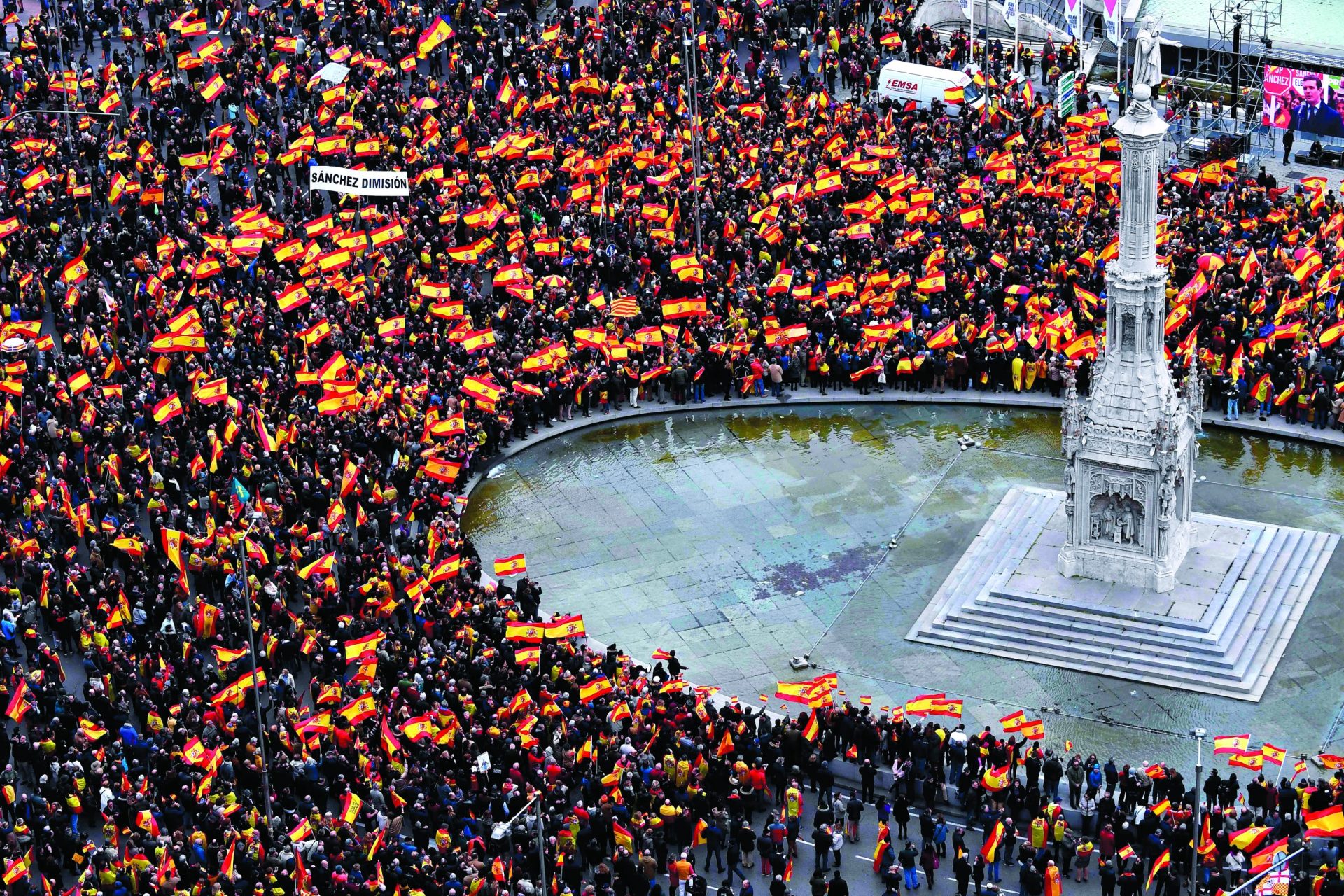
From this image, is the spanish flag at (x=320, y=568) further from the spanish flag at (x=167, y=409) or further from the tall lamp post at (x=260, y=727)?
the spanish flag at (x=167, y=409)

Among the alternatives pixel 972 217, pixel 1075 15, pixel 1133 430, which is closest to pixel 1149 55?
pixel 1133 430

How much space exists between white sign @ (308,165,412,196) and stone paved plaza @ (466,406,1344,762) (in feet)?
34.7

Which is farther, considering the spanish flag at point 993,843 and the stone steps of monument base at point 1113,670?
the stone steps of monument base at point 1113,670

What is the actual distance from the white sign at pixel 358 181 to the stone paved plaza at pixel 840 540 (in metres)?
10.6

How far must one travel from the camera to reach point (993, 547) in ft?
224

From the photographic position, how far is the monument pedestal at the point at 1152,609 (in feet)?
206

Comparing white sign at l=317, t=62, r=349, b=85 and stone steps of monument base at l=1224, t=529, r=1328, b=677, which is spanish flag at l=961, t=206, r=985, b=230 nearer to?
stone steps of monument base at l=1224, t=529, r=1328, b=677

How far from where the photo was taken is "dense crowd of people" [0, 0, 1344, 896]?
5584cm

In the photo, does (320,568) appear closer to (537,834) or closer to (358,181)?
(537,834)

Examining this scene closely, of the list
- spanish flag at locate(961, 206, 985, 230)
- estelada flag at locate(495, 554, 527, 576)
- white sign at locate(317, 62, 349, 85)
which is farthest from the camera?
white sign at locate(317, 62, 349, 85)

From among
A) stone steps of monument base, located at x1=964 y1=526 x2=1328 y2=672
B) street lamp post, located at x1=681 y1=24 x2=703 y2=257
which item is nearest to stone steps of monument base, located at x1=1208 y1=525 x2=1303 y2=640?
stone steps of monument base, located at x1=964 y1=526 x2=1328 y2=672

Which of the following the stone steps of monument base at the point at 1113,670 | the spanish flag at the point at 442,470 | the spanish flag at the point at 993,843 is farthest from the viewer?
the spanish flag at the point at 442,470

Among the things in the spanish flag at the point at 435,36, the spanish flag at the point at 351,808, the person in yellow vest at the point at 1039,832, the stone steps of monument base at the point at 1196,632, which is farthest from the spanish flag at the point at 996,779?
the spanish flag at the point at 435,36

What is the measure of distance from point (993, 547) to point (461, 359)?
18348 millimetres
